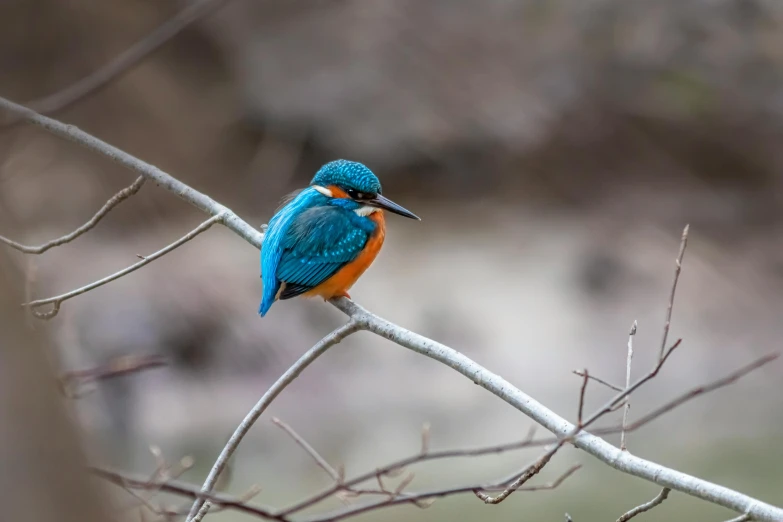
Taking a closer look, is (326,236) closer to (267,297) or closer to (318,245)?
(318,245)

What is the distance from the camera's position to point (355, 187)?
2.55m

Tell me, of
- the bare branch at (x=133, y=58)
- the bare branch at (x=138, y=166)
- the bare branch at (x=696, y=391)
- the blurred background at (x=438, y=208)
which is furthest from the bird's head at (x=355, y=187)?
the blurred background at (x=438, y=208)

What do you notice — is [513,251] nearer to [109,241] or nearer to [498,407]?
[498,407]

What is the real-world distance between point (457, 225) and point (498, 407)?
2.14m

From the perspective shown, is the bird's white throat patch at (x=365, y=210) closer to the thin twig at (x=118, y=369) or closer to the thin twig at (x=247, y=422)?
the thin twig at (x=247, y=422)

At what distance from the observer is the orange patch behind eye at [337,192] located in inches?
101

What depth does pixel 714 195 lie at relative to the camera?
8.45m

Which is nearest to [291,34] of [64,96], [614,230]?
[614,230]

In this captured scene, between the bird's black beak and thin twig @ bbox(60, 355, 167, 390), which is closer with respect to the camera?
thin twig @ bbox(60, 355, 167, 390)

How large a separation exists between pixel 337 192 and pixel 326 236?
0.19 meters

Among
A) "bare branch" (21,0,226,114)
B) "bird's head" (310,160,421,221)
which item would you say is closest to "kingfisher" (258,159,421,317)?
"bird's head" (310,160,421,221)

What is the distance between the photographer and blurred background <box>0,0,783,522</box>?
640 centimetres

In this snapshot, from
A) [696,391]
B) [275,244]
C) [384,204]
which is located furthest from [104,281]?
[696,391]

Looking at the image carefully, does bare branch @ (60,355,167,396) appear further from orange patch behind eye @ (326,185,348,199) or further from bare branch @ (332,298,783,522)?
orange patch behind eye @ (326,185,348,199)
